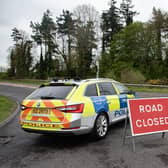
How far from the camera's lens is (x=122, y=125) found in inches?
308

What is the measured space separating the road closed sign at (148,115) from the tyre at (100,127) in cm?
94

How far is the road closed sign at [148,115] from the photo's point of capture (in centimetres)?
Result: 544

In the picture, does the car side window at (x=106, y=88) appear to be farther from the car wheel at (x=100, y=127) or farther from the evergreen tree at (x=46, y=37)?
the evergreen tree at (x=46, y=37)

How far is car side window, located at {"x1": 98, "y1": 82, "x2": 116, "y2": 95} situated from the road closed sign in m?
1.21

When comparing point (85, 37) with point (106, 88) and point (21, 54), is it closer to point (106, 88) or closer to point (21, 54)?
point (21, 54)

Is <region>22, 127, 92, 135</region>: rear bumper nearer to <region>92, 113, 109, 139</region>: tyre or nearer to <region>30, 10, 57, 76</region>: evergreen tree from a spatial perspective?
<region>92, 113, 109, 139</region>: tyre

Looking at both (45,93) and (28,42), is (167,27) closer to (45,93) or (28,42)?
(28,42)

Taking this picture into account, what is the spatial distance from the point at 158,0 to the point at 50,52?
24396mm

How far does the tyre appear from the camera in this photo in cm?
586

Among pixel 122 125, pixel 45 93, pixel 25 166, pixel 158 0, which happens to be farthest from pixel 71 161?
pixel 158 0

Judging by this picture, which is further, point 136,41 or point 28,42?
point 28,42

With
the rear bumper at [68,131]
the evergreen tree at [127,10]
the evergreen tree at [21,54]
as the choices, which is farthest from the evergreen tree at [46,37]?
the rear bumper at [68,131]

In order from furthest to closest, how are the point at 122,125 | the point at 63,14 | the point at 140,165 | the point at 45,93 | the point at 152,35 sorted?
the point at 63,14, the point at 152,35, the point at 122,125, the point at 45,93, the point at 140,165

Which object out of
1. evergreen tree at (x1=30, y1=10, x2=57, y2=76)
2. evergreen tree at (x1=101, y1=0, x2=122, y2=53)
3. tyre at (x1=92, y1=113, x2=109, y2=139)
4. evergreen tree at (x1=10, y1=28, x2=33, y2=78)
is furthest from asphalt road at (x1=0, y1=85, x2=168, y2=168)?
evergreen tree at (x1=10, y1=28, x2=33, y2=78)
